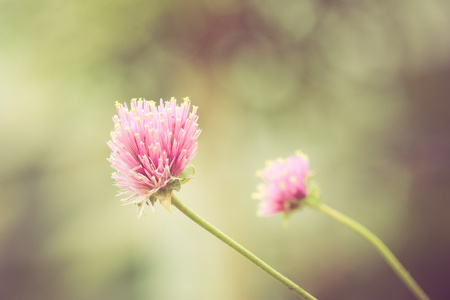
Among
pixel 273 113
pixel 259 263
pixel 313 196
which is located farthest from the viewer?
pixel 273 113

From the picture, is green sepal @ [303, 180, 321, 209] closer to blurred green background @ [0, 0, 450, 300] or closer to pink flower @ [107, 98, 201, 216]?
pink flower @ [107, 98, 201, 216]

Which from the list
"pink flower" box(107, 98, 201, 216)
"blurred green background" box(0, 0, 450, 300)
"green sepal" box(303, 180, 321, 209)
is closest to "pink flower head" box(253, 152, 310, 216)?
"green sepal" box(303, 180, 321, 209)

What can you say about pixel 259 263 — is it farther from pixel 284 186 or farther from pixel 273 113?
pixel 273 113

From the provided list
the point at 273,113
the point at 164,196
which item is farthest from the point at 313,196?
the point at 273,113

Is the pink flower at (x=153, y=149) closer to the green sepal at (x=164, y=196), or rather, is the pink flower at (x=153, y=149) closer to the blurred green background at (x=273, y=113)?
the green sepal at (x=164, y=196)

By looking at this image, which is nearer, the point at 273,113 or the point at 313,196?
the point at 313,196

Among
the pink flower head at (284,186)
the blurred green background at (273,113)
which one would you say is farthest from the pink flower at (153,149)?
the blurred green background at (273,113)
